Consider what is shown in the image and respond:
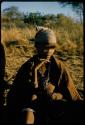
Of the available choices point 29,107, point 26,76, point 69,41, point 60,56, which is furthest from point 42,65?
point 69,41

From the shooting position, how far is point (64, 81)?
163 inches

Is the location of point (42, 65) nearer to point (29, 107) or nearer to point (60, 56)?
point (29, 107)

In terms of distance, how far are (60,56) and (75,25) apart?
18.7 feet

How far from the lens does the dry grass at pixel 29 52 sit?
24.2 feet

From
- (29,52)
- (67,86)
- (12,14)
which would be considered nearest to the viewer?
(67,86)

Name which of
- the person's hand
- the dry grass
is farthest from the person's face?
the dry grass

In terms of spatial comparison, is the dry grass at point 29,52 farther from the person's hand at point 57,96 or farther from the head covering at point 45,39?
the head covering at point 45,39

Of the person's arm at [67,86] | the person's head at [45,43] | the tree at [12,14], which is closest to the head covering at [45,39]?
the person's head at [45,43]

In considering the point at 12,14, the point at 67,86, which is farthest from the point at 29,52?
the point at 12,14

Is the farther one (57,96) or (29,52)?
(29,52)

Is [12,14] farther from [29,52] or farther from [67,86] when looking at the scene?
[67,86]

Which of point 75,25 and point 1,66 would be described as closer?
point 1,66

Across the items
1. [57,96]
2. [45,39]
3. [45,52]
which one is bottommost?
[57,96]

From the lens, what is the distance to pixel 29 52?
884cm
